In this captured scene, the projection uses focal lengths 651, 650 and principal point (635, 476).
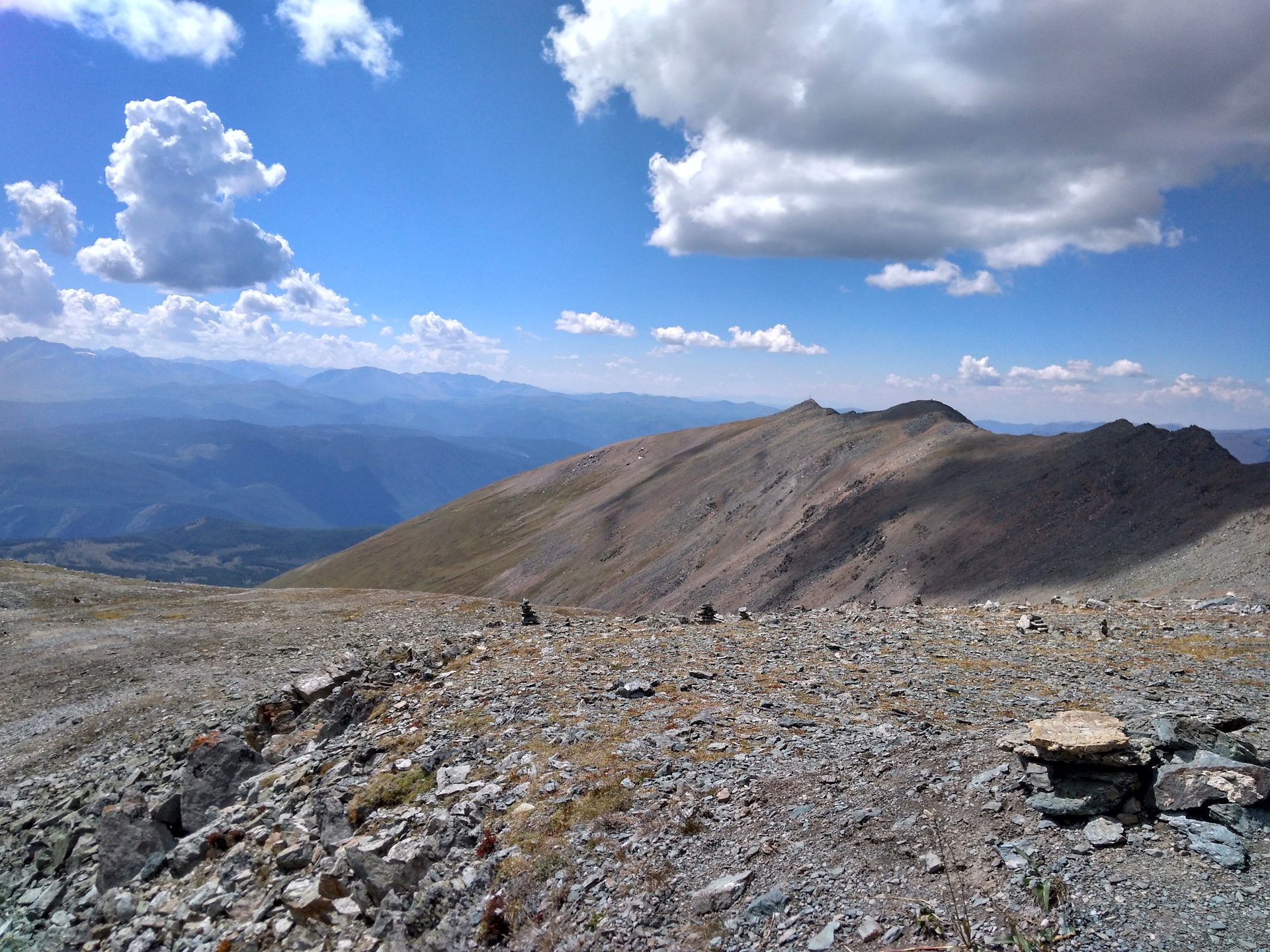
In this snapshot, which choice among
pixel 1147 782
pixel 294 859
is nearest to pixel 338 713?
pixel 294 859

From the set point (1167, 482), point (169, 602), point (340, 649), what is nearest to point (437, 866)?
point (340, 649)

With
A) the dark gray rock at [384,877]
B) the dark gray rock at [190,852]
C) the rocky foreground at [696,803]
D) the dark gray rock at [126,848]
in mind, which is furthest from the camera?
Answer: the dark gray rock at [126,848]

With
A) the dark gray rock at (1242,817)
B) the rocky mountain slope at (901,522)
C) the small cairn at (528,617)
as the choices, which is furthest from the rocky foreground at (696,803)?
the rocky mountain slope at (901,522)

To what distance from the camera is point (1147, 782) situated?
363 inches

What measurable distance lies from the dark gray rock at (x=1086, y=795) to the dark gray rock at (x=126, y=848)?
59.0ft

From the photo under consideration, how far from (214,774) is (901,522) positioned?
6155 centimetres

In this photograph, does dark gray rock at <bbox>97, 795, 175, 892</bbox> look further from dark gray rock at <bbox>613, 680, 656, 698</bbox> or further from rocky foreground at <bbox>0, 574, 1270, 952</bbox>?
dark gray rock at <bbox>613, 680, 656, 698</bbox>

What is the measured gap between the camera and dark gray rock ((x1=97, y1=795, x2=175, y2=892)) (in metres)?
15.1

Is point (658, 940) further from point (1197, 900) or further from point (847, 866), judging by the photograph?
point (1197, 900)

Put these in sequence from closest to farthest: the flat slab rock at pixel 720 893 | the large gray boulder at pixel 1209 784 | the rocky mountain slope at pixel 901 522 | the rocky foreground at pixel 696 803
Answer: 1. the rocky foreground at pixel 696 803
2. the large gray boulder at pixel 1209 784
3. the flat slab rock at pixel 720 893
4. the rocky mountain slope at pixel 901 522

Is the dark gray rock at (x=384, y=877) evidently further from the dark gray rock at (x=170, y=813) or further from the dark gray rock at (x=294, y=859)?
the dark gray rock at (x=170, y=813)

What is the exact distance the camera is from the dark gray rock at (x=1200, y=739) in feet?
31.3

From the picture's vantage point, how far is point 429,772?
1402 cm

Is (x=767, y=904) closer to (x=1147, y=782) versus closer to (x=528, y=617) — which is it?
(x=1147, y=782)
